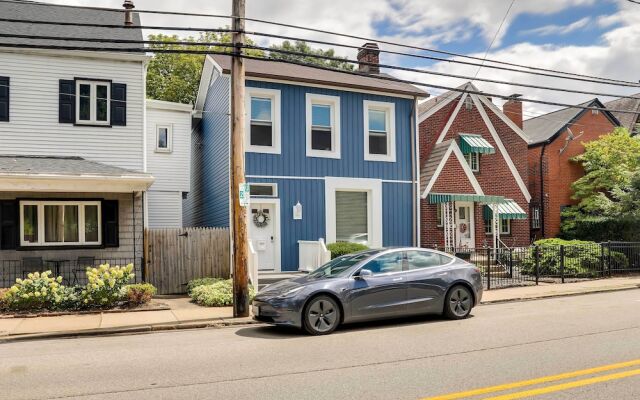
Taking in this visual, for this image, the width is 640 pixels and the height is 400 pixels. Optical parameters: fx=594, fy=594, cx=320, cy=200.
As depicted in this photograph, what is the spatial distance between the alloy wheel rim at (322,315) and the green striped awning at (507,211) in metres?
13.6

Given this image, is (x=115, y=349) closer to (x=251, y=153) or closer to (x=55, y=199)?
(x=55, y=199)

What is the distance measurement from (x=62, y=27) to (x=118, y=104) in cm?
346

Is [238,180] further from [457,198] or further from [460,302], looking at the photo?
[457,198]

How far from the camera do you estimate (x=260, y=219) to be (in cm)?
1775

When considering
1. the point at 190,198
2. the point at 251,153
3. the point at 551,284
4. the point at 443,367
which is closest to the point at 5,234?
the point at 251,153

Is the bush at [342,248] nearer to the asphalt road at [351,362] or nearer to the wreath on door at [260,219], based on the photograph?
the wreath on door at [260,219]

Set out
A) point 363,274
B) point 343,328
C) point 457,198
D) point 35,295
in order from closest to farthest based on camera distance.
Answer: point 363,274 → point 343,328 → point 35,295 → point 457,198

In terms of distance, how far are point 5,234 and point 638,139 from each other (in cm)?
2566

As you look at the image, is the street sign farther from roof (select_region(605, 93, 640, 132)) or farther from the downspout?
roof (select_region(605, 93, 640, 132))

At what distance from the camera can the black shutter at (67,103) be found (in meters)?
16.2

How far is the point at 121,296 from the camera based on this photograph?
1344 centimetres

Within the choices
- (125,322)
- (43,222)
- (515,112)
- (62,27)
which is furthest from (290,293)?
(515,112)

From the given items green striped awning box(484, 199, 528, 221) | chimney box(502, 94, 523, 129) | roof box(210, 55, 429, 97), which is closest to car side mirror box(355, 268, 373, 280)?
roof box(210, 55, 429, 97)

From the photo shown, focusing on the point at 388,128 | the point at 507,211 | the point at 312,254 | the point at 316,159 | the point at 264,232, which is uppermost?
the point at 388,128
